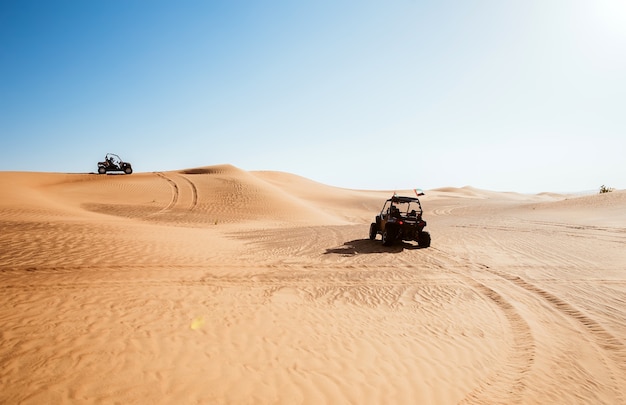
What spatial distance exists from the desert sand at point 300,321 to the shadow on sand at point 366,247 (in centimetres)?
19

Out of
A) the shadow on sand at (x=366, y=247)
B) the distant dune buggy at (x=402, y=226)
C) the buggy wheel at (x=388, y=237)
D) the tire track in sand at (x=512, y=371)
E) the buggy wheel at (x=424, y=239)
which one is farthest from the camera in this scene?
the buggy wheel at (x=424, y=239)

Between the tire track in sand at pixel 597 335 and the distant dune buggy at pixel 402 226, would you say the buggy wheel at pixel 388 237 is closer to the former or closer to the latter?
the distant dune buggy at pixel 402 226

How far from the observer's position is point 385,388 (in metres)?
3.86

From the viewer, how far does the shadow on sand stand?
1191 centimetres

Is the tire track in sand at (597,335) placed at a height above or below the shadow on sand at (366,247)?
below

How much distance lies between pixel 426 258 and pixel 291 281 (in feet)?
17.9

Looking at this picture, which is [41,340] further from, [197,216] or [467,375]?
[197,216]

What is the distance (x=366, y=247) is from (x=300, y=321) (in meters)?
7.63

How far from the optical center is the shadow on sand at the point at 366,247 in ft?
39.1

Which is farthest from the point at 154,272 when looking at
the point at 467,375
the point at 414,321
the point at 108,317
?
the point at 467,375

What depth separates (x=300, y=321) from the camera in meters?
5.64

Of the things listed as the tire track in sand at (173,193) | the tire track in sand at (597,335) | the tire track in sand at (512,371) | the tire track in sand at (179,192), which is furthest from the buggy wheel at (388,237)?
the tire track in sand at (173,193)

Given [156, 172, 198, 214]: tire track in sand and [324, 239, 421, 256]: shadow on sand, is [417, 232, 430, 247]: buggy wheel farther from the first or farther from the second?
[156, 172, 198, 214]: tire track in sand

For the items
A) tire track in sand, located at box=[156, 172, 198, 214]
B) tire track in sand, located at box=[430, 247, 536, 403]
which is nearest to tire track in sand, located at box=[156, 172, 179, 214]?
tire track in sand, located at box=[156, 172, 198, 214]
